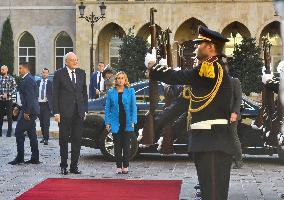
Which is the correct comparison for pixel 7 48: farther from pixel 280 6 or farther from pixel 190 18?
pixel 280 6

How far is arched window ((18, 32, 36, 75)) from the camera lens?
169ft

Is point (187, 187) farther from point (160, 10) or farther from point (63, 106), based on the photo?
point (160, 10)

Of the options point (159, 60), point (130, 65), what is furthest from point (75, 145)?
point (130, 65)

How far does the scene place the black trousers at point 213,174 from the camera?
7203mm

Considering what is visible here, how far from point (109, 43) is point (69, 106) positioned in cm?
3703

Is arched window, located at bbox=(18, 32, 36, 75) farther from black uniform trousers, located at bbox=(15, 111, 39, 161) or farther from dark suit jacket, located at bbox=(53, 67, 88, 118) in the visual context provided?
dark suit jacket, located at bbox=(53, 67, 88, 118)

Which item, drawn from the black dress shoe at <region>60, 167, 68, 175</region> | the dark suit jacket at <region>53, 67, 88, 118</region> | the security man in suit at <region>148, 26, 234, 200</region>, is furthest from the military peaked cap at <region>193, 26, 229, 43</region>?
the black dress shoe at <region>60, 167, 68, 175</region>

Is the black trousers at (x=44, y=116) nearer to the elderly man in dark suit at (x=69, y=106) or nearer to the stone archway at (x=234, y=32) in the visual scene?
the elderly man in dark suit at (x=69, y=106)

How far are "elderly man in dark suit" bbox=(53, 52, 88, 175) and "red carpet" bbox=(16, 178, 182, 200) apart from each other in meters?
0.92

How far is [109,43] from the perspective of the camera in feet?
165

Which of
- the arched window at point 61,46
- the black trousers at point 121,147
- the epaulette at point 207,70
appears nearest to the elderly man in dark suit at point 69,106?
the black trousers at point 121,147

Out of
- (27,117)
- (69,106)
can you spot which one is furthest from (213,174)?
(27,117)

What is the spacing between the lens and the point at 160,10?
150ft

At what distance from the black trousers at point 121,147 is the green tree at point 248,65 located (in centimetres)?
2228
